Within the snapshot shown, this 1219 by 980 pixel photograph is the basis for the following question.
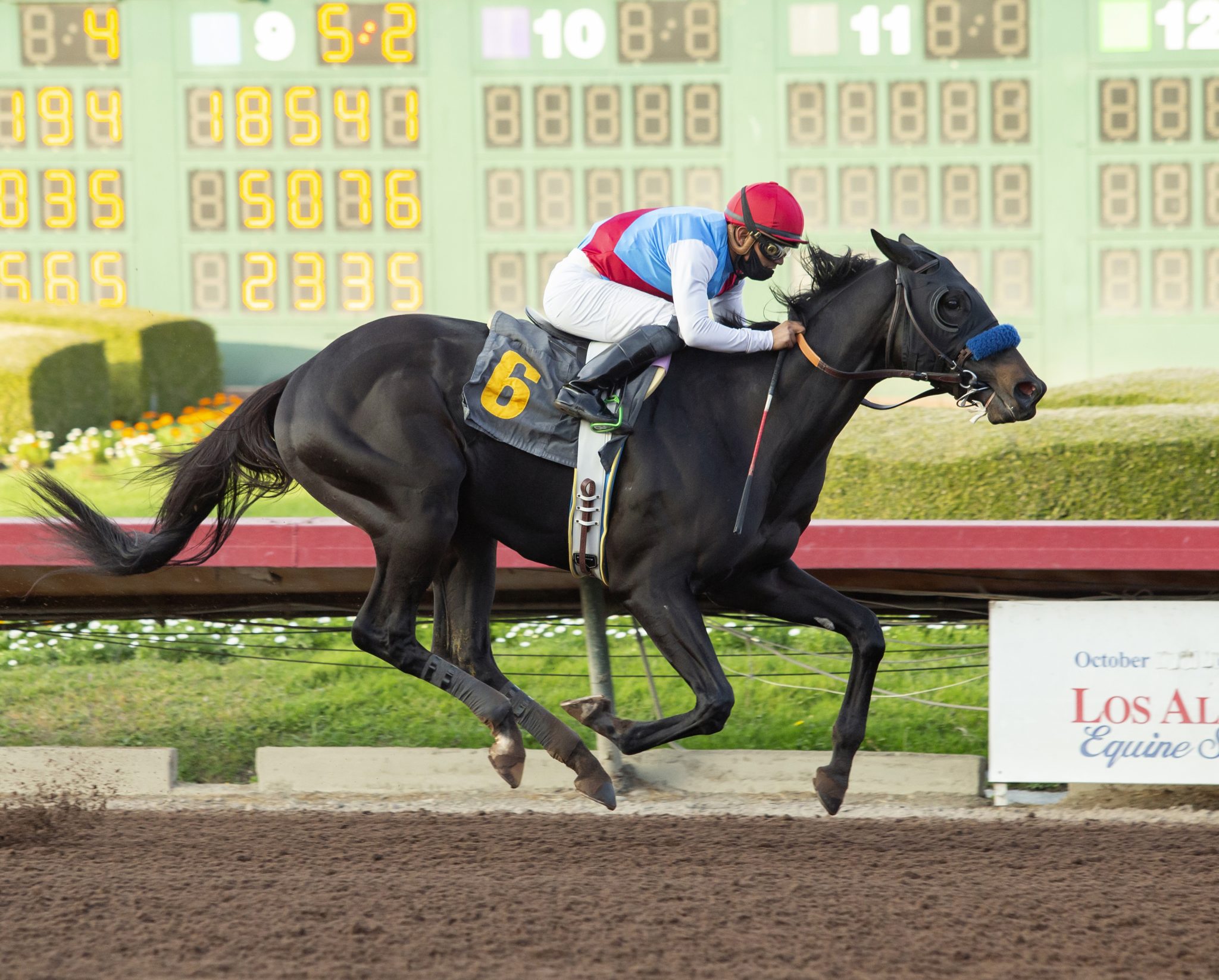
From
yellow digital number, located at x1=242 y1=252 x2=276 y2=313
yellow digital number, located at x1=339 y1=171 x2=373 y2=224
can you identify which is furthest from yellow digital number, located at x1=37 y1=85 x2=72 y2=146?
yellow digital number, located at x1=339 y1=171 x2=373 y2=224

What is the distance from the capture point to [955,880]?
362 cm

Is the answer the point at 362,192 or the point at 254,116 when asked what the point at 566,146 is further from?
the point at 254,116

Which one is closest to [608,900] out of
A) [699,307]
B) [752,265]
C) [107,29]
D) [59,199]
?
[699,307]

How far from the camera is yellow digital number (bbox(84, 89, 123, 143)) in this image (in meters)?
11.4

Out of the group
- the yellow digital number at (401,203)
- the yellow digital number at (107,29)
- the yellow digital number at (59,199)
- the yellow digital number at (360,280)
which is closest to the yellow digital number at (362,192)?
the yellow digital number at (401,203)

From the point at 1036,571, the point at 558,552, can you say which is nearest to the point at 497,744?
the point at 558,552

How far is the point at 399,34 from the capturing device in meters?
11.4

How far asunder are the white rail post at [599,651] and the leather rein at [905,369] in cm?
168

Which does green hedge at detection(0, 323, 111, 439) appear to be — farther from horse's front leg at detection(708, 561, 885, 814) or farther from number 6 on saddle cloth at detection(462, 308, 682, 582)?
horse's front leg at detection(708, 561, 885, 814)

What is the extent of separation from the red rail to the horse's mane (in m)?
1.24

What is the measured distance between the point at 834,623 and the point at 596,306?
1.07m

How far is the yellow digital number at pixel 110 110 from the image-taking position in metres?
11.4

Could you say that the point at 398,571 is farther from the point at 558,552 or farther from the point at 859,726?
the point at 859,726

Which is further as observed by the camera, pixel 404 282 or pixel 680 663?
pixel 404 282
